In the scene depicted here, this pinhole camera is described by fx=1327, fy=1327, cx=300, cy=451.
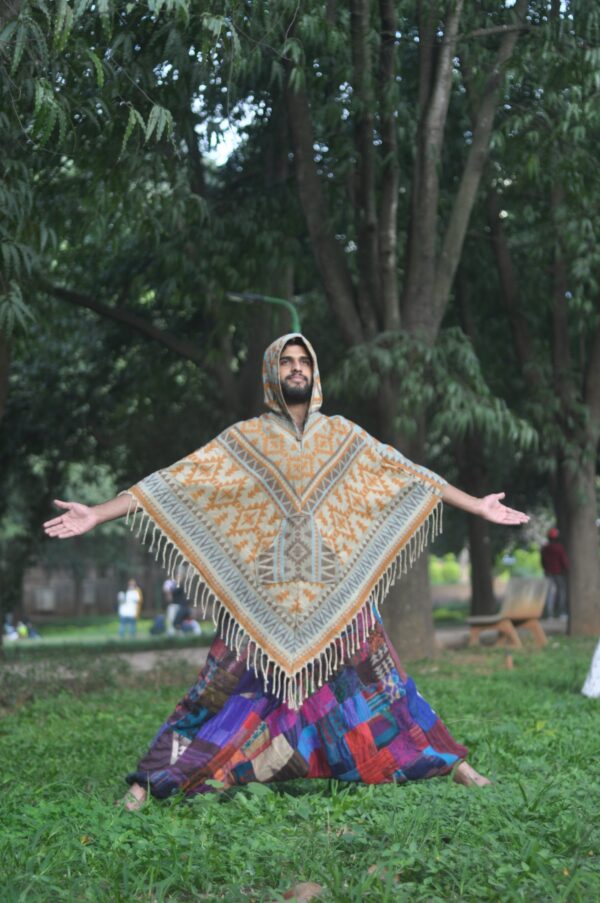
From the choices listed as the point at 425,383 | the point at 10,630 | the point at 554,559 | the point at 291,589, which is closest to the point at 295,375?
the point at 291,589

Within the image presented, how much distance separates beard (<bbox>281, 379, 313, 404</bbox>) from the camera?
6086 millimetres

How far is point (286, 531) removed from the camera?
19.6 feet

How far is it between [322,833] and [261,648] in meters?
1.15

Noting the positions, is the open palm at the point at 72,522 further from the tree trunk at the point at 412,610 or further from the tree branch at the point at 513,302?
the tree branch at the point at 513,302

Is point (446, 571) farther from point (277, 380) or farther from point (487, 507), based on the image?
point (277, 380)

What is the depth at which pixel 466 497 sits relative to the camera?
6227 mm

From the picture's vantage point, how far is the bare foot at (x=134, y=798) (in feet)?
18.3

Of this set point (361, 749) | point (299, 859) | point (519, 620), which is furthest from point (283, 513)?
point (519, 620)

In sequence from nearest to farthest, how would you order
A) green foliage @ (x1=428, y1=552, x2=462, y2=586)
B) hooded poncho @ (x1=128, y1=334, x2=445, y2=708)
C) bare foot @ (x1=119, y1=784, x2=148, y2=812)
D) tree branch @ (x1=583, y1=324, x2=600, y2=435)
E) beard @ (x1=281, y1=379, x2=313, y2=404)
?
bare foot @ (x1=119, y1=784, x2=148, y2=812) → hooded poncho @ (x1=128, y1=334, x2=445, y2=708) → beard @ (x1=281, y1=379, x2=313, y2=404) → tree branch @ (x1=583, y1=324, x2=600, y2=435) → green foliage @ (x1=428, y1=552, x2=462, y2=586)

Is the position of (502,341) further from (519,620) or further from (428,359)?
(428,359)

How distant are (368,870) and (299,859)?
0.31m

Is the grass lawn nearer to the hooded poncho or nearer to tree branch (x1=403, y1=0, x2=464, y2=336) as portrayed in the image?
the hooded poncho

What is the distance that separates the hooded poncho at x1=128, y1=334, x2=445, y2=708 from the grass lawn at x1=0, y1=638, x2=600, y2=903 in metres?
0.68

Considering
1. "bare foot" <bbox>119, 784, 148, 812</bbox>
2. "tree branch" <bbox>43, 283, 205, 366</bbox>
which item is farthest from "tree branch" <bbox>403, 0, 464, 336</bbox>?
"bare foot" <bbox>119, 784, 148, 812</bbox>
